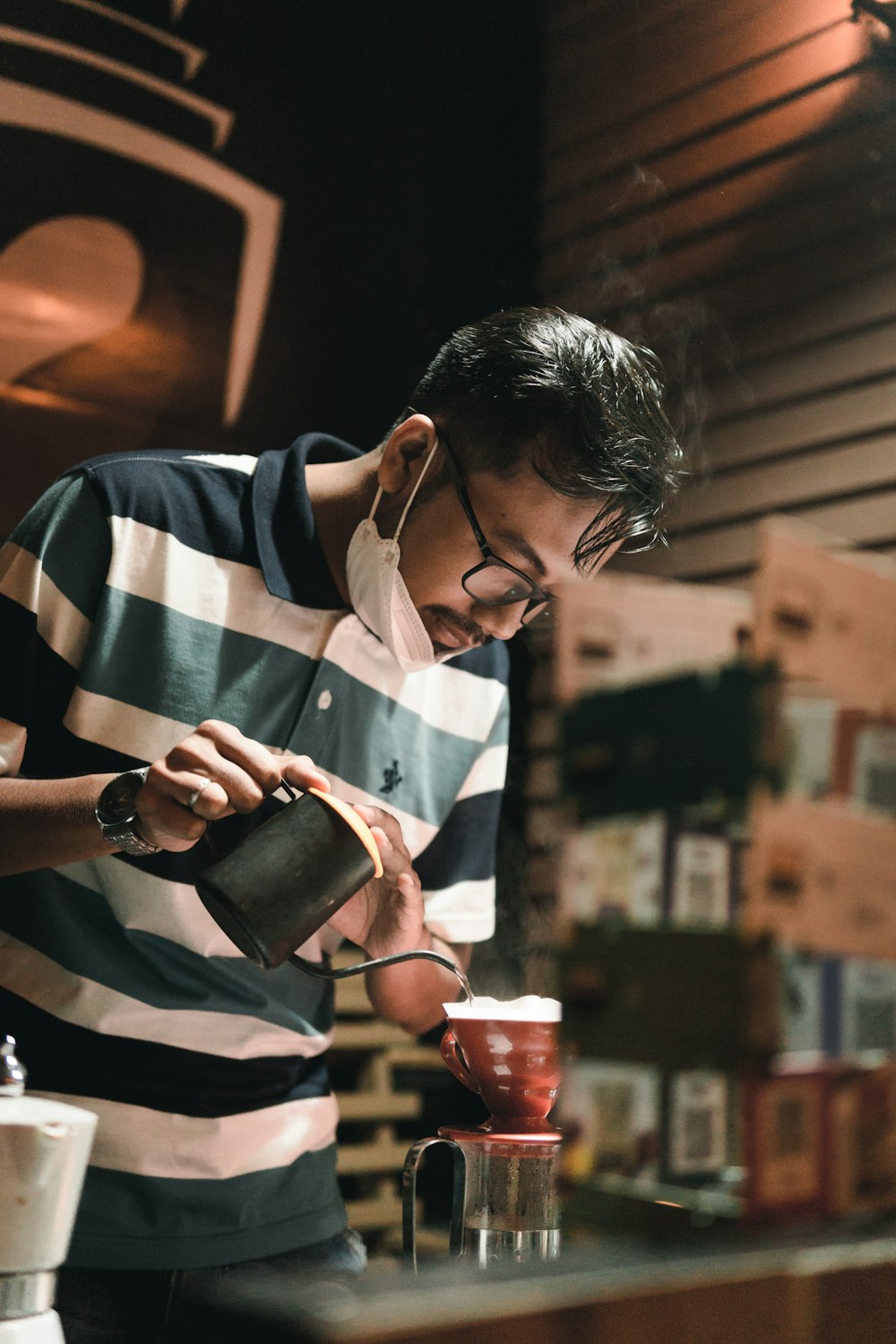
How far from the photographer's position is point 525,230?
196 cm

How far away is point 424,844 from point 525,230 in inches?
42.0

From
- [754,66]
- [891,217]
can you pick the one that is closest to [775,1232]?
[891,217]

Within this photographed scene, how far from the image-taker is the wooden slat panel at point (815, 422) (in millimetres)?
1154

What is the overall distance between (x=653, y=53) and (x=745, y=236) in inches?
16.2

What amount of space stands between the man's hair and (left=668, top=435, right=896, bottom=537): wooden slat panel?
0.29 ft

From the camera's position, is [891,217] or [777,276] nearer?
[891,217]

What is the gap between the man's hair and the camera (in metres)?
1.38

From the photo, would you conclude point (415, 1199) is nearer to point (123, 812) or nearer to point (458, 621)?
point (123, 812)

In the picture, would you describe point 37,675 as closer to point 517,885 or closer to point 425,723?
point 425,723

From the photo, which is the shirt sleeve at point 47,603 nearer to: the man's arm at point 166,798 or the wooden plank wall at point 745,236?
the man's arm at point 166,798

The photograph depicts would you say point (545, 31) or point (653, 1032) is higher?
point (545, 31)

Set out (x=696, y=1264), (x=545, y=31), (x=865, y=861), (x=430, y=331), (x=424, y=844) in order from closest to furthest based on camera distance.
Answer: (x=696, y=1264)
(x=865, y=861)
(x=424, y=844)
(x=545, y=31)
(x=430, y=331)

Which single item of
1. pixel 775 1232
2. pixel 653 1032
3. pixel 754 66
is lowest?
pixel 775 1232

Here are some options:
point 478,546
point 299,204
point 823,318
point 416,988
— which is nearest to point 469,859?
point 416,988
